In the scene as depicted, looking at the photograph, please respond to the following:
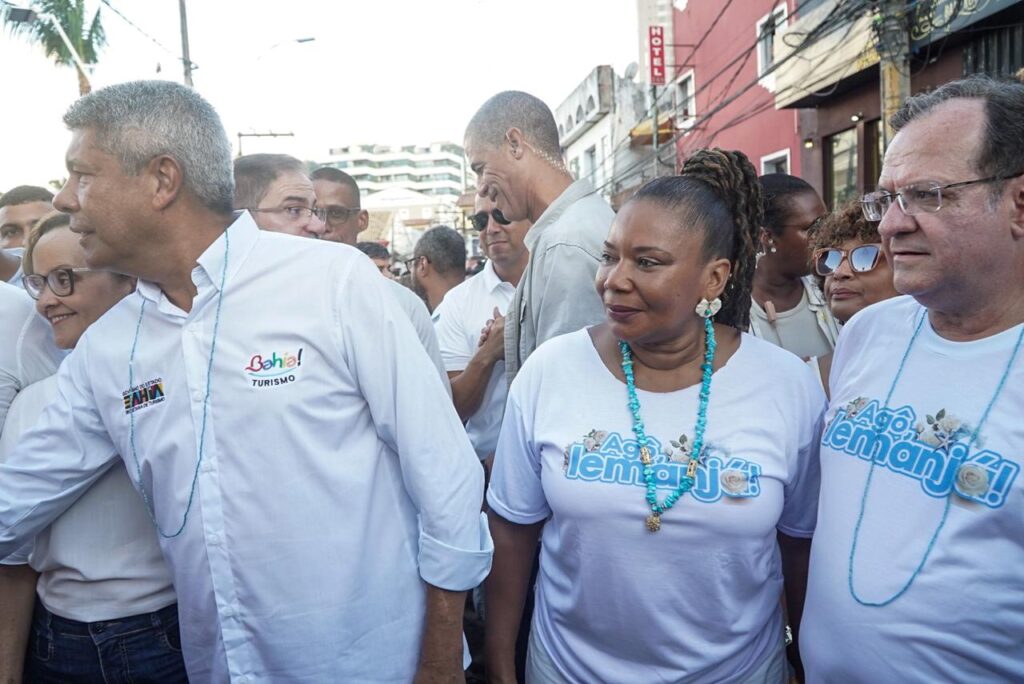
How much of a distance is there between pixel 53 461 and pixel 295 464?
2.36 feet

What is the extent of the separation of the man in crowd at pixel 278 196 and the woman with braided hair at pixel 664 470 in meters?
1.82

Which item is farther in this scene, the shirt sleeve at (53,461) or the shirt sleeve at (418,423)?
the shirt sleeve at (53,461)

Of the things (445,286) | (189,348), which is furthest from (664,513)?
(445,286)

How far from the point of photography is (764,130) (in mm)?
16781

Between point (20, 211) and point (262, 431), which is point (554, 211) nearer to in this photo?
point (262, 431)

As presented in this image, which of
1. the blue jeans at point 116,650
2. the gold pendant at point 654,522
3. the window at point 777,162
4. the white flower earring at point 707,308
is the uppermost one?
the window at point 777,162

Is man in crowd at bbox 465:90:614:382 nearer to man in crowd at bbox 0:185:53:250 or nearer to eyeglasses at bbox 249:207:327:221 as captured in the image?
eyeglasses at bbox 249:207:327:221

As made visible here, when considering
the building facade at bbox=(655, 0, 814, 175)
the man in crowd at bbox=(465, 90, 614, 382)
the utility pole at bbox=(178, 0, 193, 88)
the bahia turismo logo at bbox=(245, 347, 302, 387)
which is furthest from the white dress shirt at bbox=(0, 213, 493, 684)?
the utility pole at bbox=(178, 0, 193, 88)

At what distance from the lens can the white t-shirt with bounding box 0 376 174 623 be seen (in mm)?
2156

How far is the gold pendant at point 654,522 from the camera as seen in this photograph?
1.96 m

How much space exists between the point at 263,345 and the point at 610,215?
1.58m

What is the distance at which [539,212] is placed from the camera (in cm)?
331

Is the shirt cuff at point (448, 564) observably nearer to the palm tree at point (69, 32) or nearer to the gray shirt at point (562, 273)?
the gray shirt at point (562, 273)

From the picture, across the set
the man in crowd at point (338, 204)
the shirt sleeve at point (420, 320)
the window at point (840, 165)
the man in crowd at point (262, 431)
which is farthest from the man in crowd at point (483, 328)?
the window at point (840, 165)
